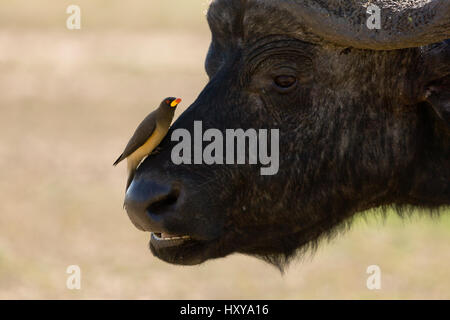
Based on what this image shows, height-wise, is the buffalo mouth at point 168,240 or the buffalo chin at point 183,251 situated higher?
the buffalo mouth at point 168,240

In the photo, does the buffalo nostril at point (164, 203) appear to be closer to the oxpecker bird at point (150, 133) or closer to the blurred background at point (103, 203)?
the oxpecker bird at point (150, 133)

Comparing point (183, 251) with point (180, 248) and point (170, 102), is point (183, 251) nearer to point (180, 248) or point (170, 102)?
point (180, 248)

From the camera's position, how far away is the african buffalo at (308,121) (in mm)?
6219

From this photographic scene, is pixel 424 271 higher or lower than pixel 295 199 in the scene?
lower

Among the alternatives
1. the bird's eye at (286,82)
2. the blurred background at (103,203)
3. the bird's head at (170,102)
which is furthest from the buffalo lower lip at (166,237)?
the blurred background at (103,203)

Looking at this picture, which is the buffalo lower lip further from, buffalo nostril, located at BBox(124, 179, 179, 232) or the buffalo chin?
buffalo nostril, located at BBox(124, 179, 179, 232)

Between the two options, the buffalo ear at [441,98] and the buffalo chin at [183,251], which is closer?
the buffalo ear at [441,98]

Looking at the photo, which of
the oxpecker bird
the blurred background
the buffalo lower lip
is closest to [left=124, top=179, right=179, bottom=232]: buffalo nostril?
the buffalo lower lip

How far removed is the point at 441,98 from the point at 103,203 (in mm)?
10434

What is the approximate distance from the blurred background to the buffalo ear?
1.04 m
